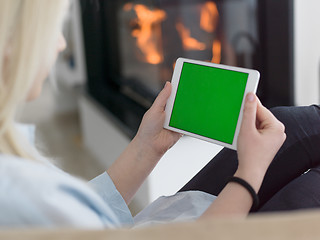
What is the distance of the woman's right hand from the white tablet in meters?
0.08

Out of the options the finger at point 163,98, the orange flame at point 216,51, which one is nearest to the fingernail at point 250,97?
the finger at point 163,98

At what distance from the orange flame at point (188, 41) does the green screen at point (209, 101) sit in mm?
1209

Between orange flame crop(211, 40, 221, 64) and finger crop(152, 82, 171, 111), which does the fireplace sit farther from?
finger crop(152, 82, 171, 111)

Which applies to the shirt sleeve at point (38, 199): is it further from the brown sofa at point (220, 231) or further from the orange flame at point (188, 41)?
the orange flame at point (188, 41)

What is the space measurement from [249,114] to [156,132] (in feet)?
0.84

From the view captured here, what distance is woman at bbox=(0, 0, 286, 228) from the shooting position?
598 millimetres

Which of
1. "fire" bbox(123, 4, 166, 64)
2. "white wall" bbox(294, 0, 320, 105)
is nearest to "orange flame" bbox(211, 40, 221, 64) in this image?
"fire" bbox(123, 4, 166, 64)

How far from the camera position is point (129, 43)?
2584 millimetres

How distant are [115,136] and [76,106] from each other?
132 centimetres

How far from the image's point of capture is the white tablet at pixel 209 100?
2.87 ft

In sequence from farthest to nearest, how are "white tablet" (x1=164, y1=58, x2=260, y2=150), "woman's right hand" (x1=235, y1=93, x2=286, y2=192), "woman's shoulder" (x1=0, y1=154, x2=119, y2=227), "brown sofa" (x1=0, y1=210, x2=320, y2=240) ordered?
"white tablet" (x1=164, y1=58, x2=260, y2=150) < "woman's right hand" (x1=235, y1=93, x2=286, y2=192) < "woman's shoulder" (x1=0, y1=154, x2=119, y2=227) < "brown sofa" (x1=0, y1=210, x2=320, y2=240)

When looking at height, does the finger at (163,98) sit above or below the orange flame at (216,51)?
above

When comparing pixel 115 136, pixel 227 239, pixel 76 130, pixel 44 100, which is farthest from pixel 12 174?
pixel 44 100

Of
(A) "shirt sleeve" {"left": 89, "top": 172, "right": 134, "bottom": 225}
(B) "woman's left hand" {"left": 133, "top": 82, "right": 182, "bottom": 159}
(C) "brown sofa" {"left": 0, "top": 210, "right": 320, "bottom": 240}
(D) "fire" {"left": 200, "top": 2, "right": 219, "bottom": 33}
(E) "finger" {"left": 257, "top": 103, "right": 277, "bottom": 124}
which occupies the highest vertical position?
(D) "fire" {"left": 200, "top": 2, "right": 219, "bottom": 33}
